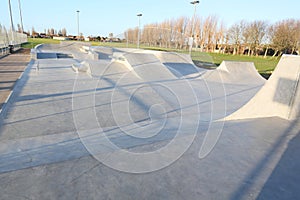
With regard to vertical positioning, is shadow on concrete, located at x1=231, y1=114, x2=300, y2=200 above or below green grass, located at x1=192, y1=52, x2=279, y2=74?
below

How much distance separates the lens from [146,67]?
1402 centimetres

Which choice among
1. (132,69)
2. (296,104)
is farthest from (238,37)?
(296,104)

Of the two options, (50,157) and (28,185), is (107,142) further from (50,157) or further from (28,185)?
(28,185)

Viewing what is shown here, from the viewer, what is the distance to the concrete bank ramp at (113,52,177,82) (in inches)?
506

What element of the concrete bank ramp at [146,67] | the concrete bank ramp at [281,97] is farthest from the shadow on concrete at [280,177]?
the concrete bank ramp at [146,67]

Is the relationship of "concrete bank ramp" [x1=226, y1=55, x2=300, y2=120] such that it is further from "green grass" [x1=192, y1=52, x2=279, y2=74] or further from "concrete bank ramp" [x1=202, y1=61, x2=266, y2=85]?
"green grass" [x1=192, y1=52, x2=279, y2=74]

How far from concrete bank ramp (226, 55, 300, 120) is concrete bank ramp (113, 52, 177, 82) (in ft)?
23.4

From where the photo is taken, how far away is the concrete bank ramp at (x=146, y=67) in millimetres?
12855

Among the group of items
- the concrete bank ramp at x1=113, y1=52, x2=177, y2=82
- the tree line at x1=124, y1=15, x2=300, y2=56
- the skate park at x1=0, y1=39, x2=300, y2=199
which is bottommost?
the skate park at x1=0, y1=39, x2=300, y2=199

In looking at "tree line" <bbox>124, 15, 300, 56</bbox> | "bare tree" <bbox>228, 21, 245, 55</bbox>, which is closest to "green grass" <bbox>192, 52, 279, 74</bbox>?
"tree line" <bbox>124, 15, 300, 56</bbox>

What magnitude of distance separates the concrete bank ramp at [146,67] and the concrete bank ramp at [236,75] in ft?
11.9

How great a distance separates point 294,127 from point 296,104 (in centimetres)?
83

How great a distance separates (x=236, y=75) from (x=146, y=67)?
8.05 metres

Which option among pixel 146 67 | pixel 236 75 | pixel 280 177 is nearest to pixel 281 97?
pixel 280 177
